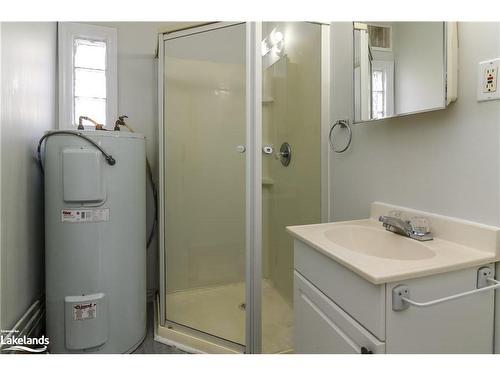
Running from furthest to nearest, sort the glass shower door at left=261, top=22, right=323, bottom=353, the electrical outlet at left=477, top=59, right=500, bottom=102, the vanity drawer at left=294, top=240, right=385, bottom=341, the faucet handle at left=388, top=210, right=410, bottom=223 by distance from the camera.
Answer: the glass shower door at left=261, top=22, right=323, bottom=353
the faucet handle at left=388, top=210, right=410, bottom=223
the electrical outlet at left=477, top=59, right=500, bottom=102
the vanity drawer at left=294, top=240, right=385, bottom=341

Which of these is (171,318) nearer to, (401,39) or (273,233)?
(273,233)

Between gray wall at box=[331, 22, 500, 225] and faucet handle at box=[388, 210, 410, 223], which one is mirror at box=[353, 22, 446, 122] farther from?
faucet handle at box=[388, 210, 410, 223]

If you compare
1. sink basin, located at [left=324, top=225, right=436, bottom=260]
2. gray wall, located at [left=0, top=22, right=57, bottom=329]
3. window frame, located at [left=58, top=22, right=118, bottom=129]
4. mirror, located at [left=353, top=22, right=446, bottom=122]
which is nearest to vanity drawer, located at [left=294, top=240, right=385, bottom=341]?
sink basin, located at [left=324, top=225, right=436, bottom=260]

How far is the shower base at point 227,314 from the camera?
55.6 inches

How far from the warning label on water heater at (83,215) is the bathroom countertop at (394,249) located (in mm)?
940

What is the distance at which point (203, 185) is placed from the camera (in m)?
1.86

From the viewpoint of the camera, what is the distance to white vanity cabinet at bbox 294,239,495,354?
2.19ft

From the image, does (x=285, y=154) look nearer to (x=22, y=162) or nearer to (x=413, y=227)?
(x=413, y=227)

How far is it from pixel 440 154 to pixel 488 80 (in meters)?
0.25

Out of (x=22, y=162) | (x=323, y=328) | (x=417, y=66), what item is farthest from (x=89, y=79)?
(x=323, y=328)

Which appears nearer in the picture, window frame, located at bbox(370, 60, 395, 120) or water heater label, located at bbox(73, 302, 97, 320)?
window frame, located at bbox(370, 60, 395, 120)
